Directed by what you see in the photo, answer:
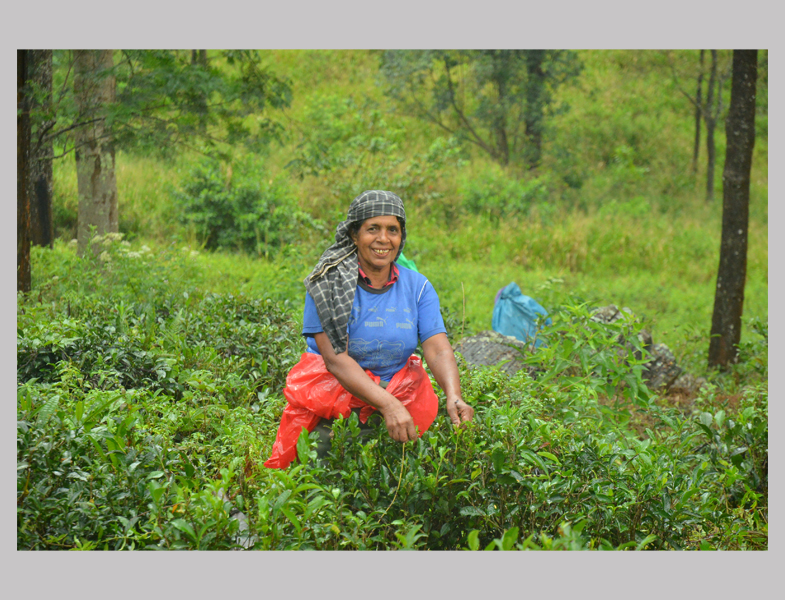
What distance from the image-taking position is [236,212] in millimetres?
9633

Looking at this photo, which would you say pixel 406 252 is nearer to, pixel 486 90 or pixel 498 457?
pixel 498 457

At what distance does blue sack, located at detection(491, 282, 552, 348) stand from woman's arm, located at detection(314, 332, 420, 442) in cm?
384

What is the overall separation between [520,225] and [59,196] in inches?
313

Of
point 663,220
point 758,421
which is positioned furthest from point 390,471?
point 663,220

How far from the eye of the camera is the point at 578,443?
A: 281cm

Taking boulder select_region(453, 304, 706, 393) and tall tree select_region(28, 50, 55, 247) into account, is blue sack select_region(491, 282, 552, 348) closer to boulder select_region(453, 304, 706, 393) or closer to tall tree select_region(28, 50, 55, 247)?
boulder select_region(453, 304, 706, 393)

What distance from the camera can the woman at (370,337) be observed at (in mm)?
2449

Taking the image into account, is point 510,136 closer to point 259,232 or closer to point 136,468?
point 259,232

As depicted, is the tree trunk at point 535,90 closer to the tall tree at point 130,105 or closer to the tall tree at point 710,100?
the tall tree at point 710,100

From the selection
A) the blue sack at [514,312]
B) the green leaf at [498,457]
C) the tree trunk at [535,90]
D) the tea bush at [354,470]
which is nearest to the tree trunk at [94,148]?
the tea bush at [354,470]

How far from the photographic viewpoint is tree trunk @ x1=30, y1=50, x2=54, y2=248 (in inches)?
212

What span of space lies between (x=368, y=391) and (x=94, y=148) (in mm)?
5245

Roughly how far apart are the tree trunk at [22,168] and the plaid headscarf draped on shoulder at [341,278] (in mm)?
3232

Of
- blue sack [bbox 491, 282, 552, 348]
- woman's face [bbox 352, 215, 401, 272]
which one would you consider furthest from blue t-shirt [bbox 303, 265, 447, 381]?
blue sack [bbox 491, 282, 552, 348]
